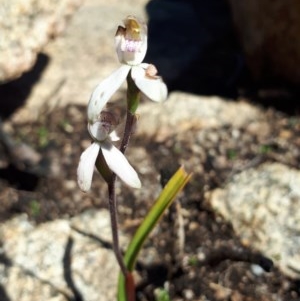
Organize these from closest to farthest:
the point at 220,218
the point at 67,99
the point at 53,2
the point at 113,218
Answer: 1. the point at 113,218
2. the point at 220,218
3. the point at 53,2
4. the point at 67,99

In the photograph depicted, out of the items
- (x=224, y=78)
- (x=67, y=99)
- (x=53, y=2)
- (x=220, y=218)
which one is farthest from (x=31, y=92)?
(x=220, y=218)

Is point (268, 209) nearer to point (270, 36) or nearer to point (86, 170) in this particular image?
point (270, 36)

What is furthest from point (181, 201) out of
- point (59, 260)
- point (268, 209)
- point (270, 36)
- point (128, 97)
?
point (128, 97)

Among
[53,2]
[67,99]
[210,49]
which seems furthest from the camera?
[210,49]

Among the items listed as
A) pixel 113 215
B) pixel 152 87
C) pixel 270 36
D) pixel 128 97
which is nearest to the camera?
pixel 152 87

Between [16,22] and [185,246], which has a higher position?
[16,22]

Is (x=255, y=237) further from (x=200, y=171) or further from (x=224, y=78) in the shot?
(x=224, y=78)

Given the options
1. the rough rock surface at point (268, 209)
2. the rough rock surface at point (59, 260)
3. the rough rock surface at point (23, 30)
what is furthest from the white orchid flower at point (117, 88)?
the rough rock surface at point (23, 30)
